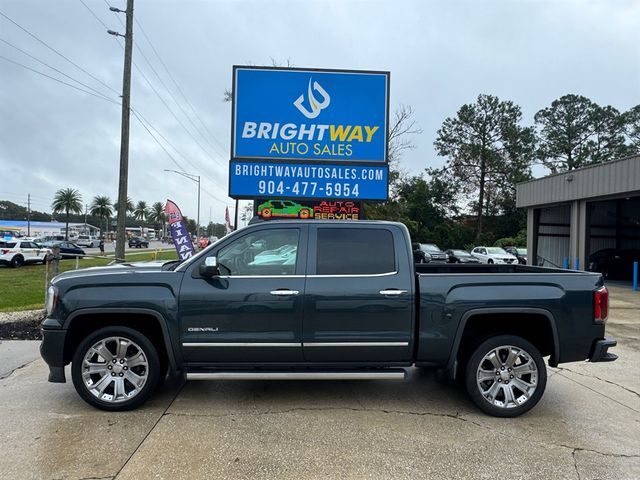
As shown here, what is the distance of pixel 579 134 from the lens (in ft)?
183

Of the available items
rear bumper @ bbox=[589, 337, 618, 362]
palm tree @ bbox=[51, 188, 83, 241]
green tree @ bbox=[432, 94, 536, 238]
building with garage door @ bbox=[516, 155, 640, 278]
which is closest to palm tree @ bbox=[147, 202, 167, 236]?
palm tree @ bbox=[51, 188, 83, 241]

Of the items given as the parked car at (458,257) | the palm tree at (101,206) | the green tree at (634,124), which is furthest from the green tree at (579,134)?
the palm tree at (101,206)

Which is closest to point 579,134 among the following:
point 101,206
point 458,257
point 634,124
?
point 634,124

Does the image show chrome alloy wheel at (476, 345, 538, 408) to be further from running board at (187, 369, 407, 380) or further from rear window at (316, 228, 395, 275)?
rear window at (316, 228, 395, 275)

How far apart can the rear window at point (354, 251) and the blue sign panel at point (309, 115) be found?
16.9 feet

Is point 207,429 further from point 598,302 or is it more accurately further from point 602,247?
point 602,247

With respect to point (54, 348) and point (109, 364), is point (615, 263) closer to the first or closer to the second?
point (109, 364)

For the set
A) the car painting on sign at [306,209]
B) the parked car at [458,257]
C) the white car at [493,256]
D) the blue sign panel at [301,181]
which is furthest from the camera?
the parked car at [458,257]

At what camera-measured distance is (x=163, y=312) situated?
4.30m

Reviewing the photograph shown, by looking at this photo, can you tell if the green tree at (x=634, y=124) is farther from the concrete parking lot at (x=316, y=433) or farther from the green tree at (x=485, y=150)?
the concrete parking lot at (x=316, y=433)

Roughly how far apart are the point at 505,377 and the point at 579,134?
201ft

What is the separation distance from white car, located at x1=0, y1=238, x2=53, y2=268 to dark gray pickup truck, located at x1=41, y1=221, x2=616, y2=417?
77.6 feet

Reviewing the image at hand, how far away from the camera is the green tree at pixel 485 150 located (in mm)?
50156

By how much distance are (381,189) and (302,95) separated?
2.63 m
